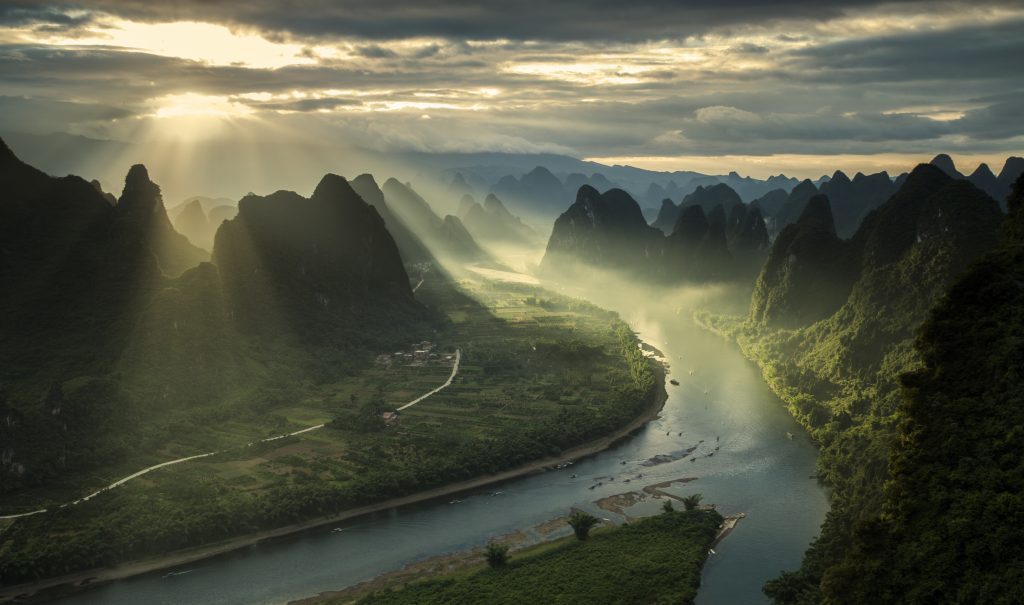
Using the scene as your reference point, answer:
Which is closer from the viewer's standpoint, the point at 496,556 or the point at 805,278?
the point at 496,556

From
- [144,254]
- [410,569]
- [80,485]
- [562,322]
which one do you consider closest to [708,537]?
[410,569]

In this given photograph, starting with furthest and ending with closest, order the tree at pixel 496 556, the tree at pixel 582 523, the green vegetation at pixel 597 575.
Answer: the tree at pixel 582 523, the tree at pixel 496 556, the green vegetation at pixel 597 575

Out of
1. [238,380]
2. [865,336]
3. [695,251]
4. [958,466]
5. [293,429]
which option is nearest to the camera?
[958,466]

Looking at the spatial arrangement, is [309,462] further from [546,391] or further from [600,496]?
[546,391]

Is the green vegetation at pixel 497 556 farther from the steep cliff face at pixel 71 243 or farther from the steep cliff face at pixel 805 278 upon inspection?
the steep cliff face at pixel 805 278

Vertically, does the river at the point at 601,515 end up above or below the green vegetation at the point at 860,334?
below

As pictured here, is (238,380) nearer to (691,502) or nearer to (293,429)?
(293,429)

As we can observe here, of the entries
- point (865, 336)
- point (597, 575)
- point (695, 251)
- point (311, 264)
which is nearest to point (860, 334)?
point (865, 336)

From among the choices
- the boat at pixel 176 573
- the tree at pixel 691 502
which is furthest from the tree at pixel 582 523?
the boat at pixel 176 573
